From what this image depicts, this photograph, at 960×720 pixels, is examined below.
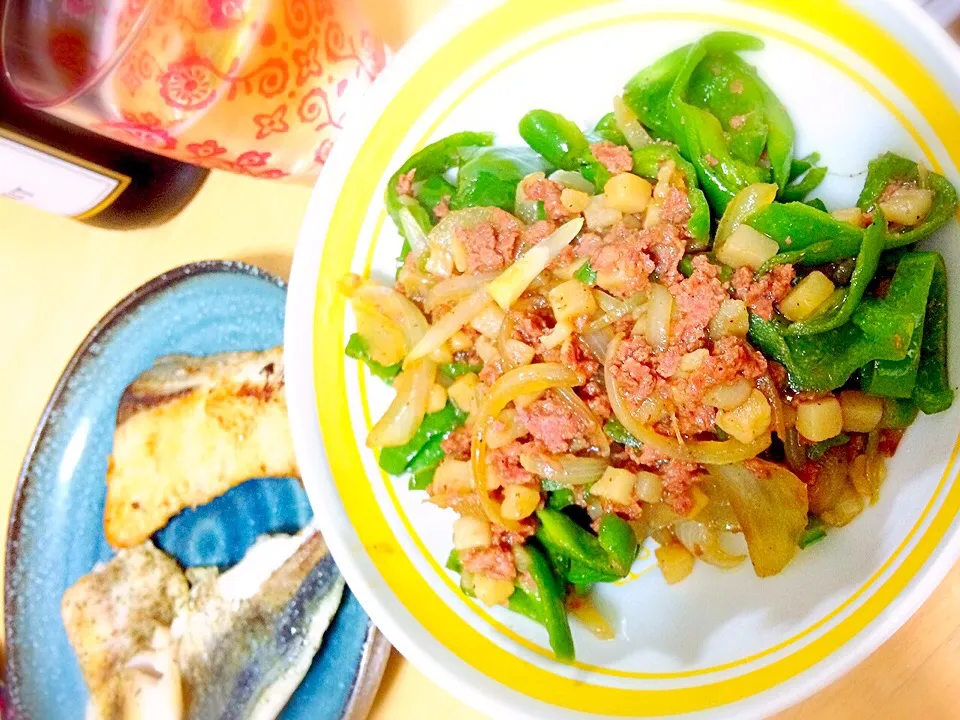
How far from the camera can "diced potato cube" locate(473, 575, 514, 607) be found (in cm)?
129

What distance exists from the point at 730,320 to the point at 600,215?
0.93ft

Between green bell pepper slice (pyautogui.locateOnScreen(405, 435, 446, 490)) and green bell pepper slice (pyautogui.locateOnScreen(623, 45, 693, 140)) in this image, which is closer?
green bell pepper slice (pyautogui.locateOnScreen(623, 45, 693, 140))

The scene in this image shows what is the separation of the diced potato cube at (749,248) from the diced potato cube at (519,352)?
350 mm

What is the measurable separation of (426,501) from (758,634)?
0.61 meters

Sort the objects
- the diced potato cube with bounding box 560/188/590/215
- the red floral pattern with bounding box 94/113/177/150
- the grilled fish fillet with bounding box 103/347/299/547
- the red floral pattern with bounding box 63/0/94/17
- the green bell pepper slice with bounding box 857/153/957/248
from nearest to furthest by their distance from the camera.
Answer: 1. the green bell pepper slice with bounding box 857/153/957/248
2. the diced potato cube with bounding box 560/188/590/215
3. the red floral pattern with bounding box 94/113/177/150
4. the red floral pattern with bounding box 63/0/94/17
5. the grilled fish fillet with bounding box 103/347/299/547

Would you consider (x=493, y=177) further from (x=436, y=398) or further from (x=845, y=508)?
(x=845, y=508)

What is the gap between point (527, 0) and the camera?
50.8 inches

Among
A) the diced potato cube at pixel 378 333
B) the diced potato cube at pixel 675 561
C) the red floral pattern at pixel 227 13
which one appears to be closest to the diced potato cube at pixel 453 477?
the diced potato cube at pixel 378 333

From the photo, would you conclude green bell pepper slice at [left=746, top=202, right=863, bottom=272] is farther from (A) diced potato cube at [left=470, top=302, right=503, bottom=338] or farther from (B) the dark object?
(B) the dark object

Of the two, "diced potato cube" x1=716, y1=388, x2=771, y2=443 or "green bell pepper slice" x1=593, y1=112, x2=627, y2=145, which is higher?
"green bell pepper slice" x1=593, y1=112, x2=627, y2=145

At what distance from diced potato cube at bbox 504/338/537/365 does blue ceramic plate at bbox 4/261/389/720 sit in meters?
0.69

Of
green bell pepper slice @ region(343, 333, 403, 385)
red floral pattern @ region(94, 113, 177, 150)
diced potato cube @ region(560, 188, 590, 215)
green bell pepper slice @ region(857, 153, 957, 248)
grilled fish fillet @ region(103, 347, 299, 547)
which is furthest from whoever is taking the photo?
grilled fish fillet @ region(103, 347, 299, 547)

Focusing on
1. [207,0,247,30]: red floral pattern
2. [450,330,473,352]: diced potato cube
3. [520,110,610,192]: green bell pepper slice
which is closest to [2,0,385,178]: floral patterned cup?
[207,0,247,30]: red floral pattern

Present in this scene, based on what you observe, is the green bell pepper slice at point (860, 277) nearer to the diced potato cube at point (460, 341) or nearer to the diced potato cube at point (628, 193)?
the diced potato cube at point (628, 193)
